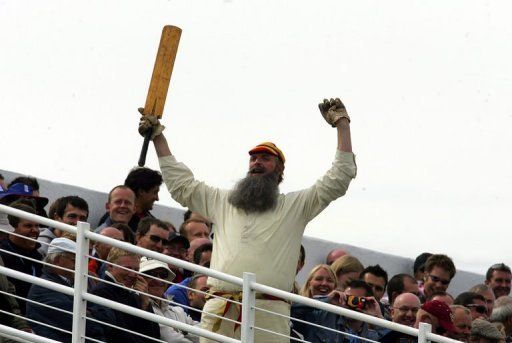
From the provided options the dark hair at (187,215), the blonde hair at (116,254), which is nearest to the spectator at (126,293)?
the blonde hair at (116,254)

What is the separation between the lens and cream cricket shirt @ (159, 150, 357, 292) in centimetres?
1042

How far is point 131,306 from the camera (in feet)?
33.4

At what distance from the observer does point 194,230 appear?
1382 cm

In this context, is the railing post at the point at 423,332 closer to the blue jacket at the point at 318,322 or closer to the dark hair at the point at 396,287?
the blue jacket at the point at 318,322

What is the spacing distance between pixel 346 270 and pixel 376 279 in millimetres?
307

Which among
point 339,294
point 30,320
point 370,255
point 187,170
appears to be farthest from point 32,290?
point 370,255

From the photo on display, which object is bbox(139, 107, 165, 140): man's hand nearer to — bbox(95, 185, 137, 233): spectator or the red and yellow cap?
the red and yellow cap

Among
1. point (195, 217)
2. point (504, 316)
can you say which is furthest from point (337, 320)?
point (504, 316)

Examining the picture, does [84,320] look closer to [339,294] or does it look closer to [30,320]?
[30,320]

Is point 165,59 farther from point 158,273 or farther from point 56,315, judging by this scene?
point 56,315

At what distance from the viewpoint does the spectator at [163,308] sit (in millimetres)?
10852

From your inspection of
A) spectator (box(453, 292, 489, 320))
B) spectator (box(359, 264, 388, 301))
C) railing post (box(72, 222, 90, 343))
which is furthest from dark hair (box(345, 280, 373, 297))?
railing post (box(72, 222, 90, 343))

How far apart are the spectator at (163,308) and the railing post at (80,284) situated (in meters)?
0.92

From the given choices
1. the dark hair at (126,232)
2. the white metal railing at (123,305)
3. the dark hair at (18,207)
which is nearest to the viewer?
the white metal railing at (123,305)
